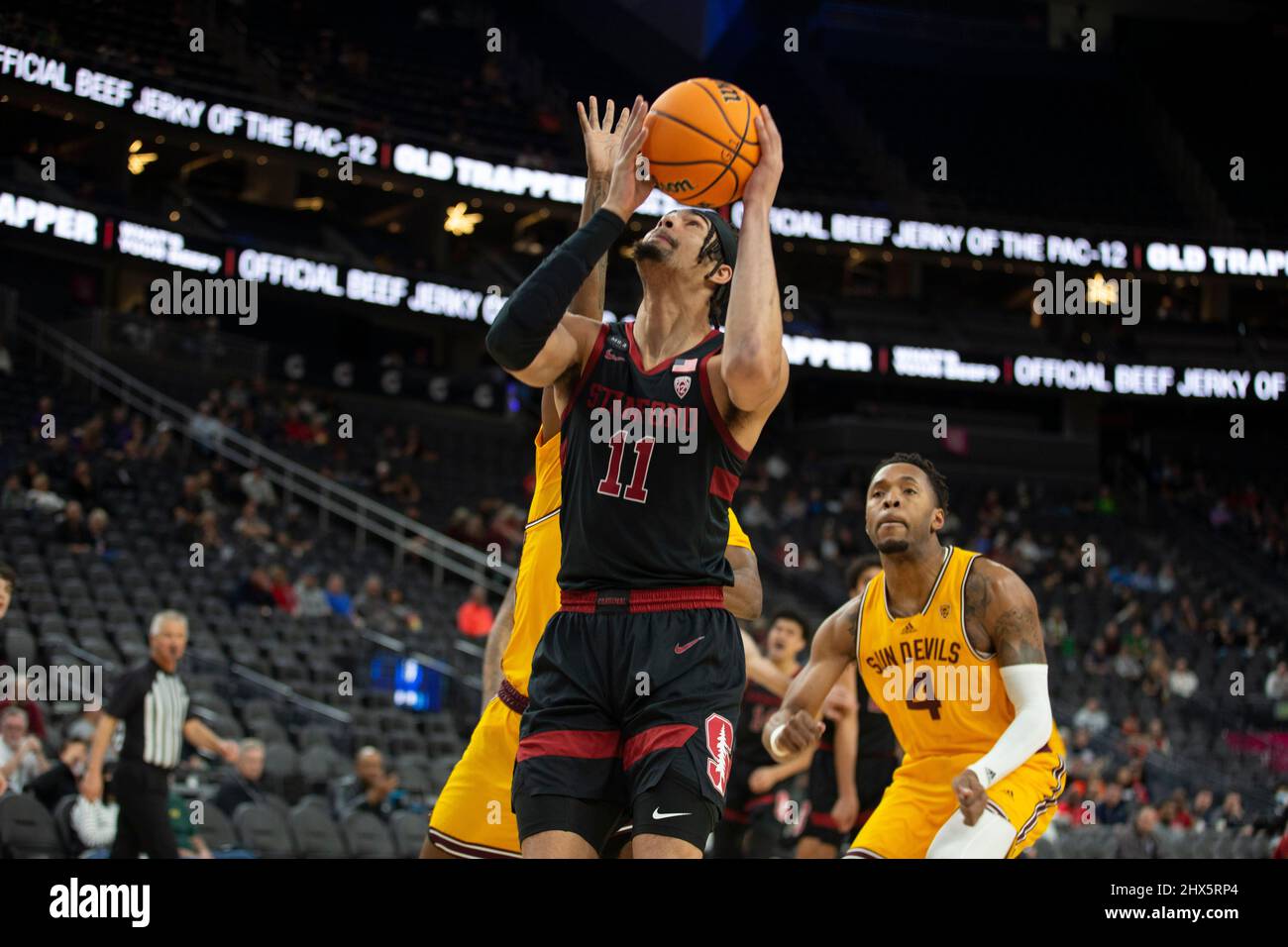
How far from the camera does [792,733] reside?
5172 millimetres

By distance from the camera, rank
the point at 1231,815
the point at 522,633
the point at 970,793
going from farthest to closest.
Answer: the point at 1231,815 → the point at 522,633 → the point at 970,793

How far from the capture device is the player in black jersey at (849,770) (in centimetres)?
816

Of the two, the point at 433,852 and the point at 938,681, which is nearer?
the point at 433,852

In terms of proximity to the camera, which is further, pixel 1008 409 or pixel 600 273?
pixel 1008 409

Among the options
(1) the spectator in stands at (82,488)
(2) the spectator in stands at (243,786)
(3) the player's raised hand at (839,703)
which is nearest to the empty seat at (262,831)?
(2) the spectator in stands at (243,786)

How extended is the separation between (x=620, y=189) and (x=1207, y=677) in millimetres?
21974

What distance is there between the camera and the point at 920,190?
114ft

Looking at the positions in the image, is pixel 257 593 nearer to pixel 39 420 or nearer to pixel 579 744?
pixel 39 420

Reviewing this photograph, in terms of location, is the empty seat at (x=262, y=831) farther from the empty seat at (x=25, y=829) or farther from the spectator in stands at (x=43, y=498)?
the spectator in stands at (x=43, y=498)

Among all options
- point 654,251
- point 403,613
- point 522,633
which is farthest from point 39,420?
point 654,251

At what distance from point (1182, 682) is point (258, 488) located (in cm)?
1381

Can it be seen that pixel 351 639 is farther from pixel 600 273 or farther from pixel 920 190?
pixel 920 190

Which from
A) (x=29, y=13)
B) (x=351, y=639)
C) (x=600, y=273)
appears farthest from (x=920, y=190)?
(x=600, y=273)
